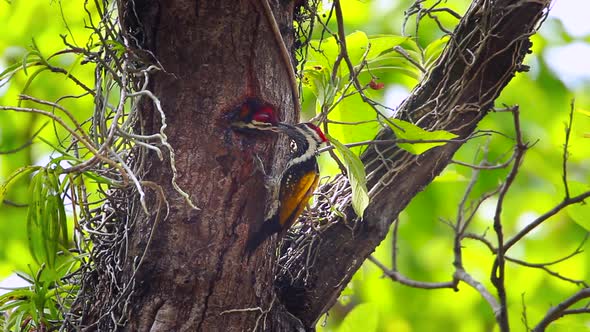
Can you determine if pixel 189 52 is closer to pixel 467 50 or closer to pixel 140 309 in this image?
pixel 140 309

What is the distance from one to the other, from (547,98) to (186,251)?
A: 7.90ft

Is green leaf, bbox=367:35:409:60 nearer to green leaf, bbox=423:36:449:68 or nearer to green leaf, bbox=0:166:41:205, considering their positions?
green leaf, bbox=423:36:449:68

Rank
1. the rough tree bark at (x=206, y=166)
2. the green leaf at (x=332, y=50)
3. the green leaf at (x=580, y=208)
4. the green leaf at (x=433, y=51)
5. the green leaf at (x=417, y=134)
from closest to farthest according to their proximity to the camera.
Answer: the rough tree bark at (x=206, y=166) < the green leaf at (x=417, y=134) < the green leaf at (x=332, y=50) < the green leaf at (x=433, y=51) < the green leaf at (x=580, y=208)

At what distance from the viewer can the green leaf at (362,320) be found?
2.30 metres

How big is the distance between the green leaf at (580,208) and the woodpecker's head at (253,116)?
3.99 ft

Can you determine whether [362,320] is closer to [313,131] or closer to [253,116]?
[313,131]

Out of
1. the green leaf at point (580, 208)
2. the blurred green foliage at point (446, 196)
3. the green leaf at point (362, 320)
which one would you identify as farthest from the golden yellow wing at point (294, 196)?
the blurred green foliage at point (446, 196)

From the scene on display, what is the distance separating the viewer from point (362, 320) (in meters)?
2.31

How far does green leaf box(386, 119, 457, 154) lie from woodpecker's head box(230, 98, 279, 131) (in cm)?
31

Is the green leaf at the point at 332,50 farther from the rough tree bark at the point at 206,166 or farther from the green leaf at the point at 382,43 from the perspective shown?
the rough tree bark at the point at 206,166

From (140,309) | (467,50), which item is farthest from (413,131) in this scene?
(140,309)

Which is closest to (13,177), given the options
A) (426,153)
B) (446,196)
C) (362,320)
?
(426,153)

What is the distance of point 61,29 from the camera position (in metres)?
2.74

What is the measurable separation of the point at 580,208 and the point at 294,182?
1.11 meters
